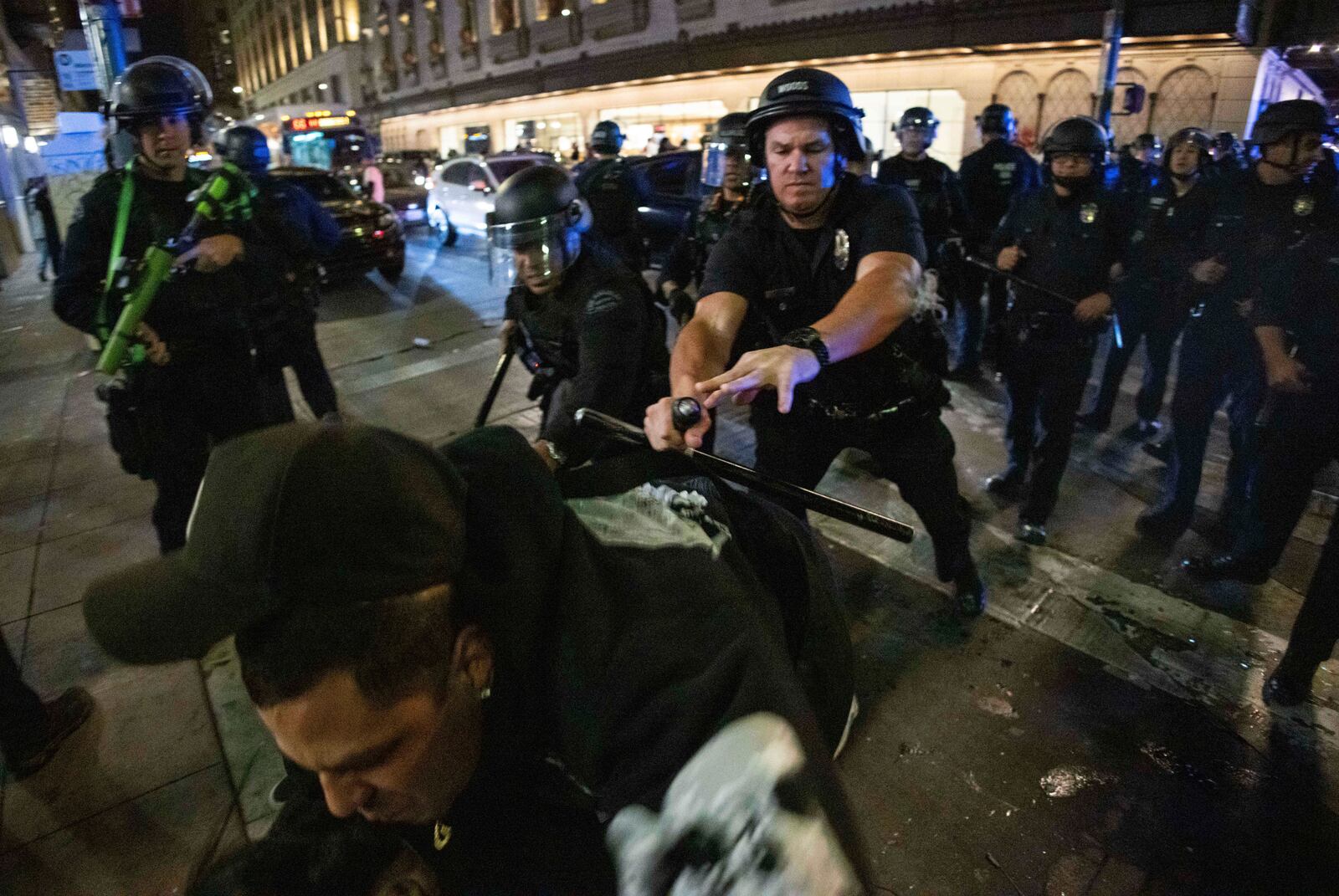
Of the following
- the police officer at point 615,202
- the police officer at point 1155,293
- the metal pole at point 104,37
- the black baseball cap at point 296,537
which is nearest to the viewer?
the black baseball cap at point 296,537

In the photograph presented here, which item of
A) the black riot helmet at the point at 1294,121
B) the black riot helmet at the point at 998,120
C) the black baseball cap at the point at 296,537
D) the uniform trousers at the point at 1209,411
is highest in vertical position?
the black riot helmet at the point at 998,120

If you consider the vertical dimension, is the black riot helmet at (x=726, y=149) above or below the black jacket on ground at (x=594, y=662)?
above

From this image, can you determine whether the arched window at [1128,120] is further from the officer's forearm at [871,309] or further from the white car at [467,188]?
the officer's forearm at [871,309]

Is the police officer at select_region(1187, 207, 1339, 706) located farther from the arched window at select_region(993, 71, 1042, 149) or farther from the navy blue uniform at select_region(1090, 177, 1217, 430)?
the arched window at select_region(993, 71, 1042, 149)

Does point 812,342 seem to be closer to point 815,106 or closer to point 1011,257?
point 815,106

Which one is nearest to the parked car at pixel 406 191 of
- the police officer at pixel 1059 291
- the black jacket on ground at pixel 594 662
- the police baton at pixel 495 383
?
the police baton at pixel 495 383

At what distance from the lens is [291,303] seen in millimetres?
4023

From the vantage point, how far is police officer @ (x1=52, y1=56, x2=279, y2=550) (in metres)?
3.12

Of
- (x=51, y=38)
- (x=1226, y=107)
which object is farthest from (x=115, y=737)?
(x=51, y=38)

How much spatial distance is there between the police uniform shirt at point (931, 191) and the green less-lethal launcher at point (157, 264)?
4345 mm

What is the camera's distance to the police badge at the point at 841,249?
251 centimetres

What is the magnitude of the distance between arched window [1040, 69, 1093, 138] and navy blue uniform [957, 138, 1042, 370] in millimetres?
9676

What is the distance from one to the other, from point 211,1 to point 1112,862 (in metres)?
96.2

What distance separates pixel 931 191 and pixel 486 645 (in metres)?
5.70
